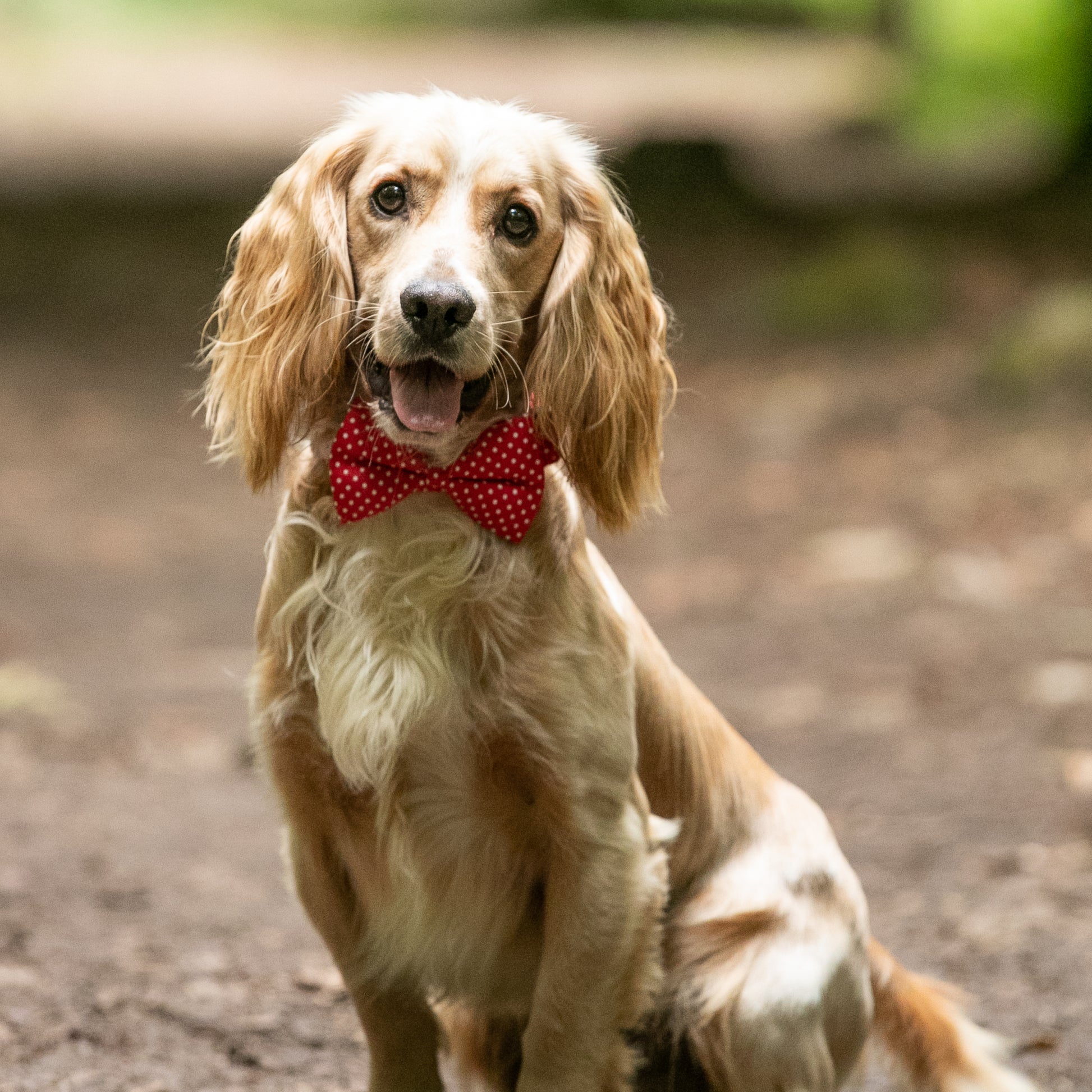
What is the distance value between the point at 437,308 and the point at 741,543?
18.8ft

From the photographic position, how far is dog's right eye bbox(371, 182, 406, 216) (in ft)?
8.36

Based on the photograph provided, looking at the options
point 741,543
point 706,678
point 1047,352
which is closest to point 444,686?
point 706,678

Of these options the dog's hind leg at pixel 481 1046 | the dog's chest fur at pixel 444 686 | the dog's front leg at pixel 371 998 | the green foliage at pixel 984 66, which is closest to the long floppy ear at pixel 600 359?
the dog's chest fur at pixel 444 686

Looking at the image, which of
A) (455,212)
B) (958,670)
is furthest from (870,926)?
(455,212)

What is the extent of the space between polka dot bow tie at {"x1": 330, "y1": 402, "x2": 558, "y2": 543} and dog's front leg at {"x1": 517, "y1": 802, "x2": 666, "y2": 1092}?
57cm

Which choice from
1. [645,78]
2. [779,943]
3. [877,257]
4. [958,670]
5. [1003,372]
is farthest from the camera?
[645,78]

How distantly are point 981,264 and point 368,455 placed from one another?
10.7 m

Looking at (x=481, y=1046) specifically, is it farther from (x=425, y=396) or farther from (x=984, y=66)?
(x=984, y=66)

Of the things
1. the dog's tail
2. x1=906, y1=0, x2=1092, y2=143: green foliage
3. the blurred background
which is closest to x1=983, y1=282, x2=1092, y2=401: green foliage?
the blurred background

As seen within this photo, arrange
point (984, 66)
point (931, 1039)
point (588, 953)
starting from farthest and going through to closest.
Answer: point (984, 66), point (931, 1039), point (588, 953)

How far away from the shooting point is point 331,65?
26844 mm

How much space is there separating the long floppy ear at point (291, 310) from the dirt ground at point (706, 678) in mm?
1437

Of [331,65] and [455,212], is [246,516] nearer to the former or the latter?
[455,212]

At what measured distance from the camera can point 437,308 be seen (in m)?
2.37
